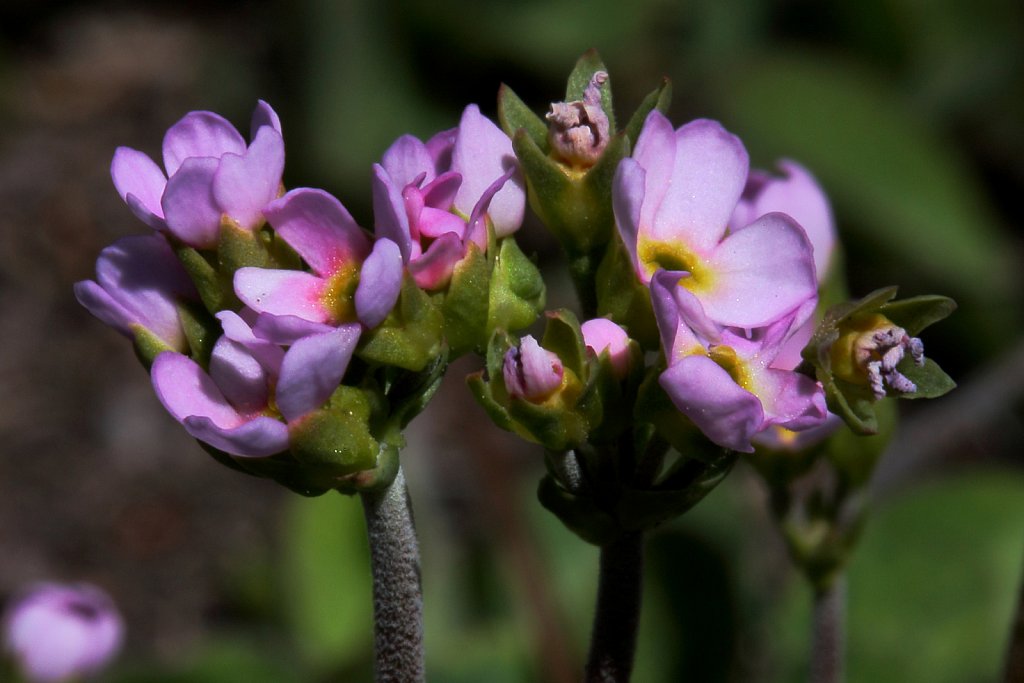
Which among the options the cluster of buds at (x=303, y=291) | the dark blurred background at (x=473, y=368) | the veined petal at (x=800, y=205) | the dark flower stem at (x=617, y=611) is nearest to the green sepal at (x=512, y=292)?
the cluster of buds at (x=303, y=291)

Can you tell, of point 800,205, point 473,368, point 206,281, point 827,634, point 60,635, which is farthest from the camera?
point 473,368

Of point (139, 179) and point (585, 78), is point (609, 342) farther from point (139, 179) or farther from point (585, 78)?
point (139, 179)

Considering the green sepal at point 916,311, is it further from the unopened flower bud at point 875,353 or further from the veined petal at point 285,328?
the veined petal at point 285,328

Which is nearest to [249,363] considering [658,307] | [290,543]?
[658,307]

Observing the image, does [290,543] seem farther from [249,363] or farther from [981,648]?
[249,363]

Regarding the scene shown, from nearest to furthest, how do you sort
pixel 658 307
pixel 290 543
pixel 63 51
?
pixel 658 307
pixel 290 543
pixel 63 51

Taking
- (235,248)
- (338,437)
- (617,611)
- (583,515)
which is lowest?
(617,611)

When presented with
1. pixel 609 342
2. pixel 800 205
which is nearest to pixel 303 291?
pixel 609 342

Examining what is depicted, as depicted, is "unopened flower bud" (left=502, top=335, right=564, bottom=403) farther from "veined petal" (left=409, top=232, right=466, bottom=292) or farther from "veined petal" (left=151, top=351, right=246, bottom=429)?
"veined petal" (left=151, top=351, right=246, bottom=429)
